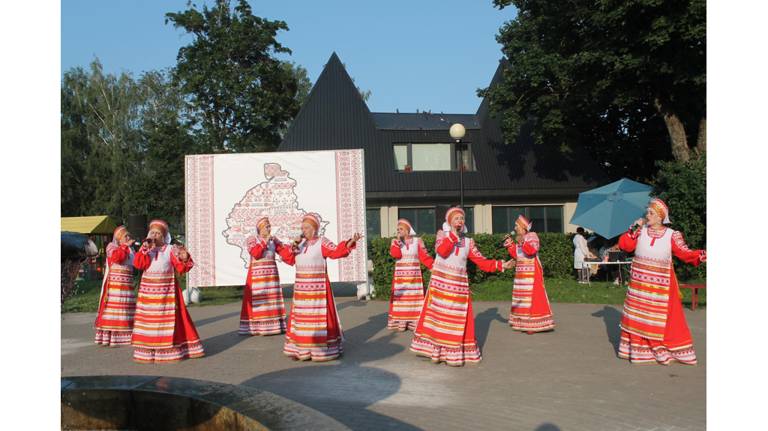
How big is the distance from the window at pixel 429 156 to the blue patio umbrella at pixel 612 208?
8.39 metres

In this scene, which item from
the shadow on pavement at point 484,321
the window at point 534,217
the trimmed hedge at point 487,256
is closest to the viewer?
the shadow on pavement at point 484,321

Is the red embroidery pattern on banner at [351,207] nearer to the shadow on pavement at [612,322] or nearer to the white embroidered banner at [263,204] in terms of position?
the white embroidered banner at [263,204]

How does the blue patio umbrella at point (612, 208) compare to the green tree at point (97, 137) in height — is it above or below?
below

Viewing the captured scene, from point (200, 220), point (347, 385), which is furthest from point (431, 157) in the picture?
point (347, 385)

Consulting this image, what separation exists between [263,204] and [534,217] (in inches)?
556

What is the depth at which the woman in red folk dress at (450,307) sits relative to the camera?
27.3 feet

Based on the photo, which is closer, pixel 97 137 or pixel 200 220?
pixel 200 220

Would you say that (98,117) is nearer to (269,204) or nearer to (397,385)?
(269,204)

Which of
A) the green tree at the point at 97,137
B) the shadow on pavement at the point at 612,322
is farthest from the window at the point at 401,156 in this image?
the green tree at the point at 97,137

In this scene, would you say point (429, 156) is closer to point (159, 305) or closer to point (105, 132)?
point (159, 305)

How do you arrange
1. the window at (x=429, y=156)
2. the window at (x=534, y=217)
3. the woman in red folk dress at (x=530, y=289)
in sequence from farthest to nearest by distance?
the window at (x=429, y=156) → the window at (x=534, y=217) → the woman in red folk dress at (x=530, y=289)

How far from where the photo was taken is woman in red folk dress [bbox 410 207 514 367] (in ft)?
27.3

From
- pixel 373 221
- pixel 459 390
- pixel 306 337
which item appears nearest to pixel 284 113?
pixel 373 221

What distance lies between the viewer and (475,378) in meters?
7.59
